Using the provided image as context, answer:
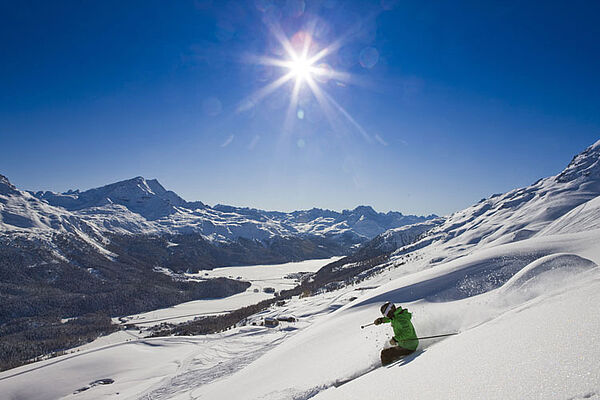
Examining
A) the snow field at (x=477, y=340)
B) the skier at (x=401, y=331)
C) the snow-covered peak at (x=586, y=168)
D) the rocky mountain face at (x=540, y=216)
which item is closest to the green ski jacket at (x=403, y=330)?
the skier at (x=401, y=331)

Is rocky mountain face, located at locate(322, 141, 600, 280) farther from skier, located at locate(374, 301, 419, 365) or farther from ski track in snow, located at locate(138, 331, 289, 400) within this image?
skier, located at locate(374, 301, 419, 365)

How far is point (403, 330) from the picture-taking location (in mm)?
7676

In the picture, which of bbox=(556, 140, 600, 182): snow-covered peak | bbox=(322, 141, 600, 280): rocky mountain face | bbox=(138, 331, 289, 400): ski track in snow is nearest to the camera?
bbox=(138, 331, 289, 400): ski track in snow

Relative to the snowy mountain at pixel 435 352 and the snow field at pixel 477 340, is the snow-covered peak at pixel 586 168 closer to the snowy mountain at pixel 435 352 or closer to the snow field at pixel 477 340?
the snowy mountain at pixel 435 352

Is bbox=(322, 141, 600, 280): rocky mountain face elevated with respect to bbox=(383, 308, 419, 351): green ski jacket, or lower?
elevated

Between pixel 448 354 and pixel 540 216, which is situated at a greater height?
pixel 540 216

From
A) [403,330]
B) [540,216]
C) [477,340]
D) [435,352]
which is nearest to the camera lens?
[477,340]

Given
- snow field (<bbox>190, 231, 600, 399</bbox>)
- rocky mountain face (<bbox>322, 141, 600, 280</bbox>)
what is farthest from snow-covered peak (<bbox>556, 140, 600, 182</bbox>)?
snow field (<bbox>190, 231, 600, 399</bbox>)

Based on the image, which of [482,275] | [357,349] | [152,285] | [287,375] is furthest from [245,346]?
[152,285]

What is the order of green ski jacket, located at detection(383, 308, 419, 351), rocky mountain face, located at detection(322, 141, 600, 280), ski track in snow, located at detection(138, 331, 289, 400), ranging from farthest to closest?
rocky mountain face, located at detection(322, 141, 600, 280)
ski track in snow, located at detection(138, 331, 289, 400)
green ski jacket, located at detection(383, 308, 419, 351)

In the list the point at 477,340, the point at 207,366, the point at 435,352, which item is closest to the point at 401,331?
the point at 435,352

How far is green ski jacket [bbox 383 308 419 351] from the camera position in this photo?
7.59m

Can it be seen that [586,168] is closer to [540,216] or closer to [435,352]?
[540,216]

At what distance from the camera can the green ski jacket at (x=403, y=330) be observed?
759cm
